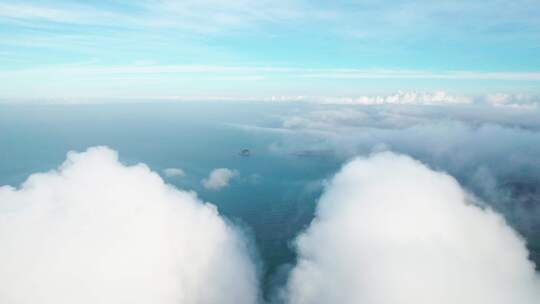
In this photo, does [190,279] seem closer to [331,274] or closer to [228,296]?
[228,296]

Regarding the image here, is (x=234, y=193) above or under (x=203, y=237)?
under

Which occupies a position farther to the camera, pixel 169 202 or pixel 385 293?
pixel 169 202

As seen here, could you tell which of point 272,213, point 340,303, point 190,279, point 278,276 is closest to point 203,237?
point 190,279

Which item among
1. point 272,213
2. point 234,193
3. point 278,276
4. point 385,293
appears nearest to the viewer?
point 385,293

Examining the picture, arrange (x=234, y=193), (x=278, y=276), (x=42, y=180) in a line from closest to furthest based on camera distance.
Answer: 1. (x=42, y=180)
2. (x=278, y=276)
3. (x=234, y=193)

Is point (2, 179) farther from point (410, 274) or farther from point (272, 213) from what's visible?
point (410, 274)

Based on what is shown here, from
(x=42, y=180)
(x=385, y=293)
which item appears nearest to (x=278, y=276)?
(x=385, y=293)

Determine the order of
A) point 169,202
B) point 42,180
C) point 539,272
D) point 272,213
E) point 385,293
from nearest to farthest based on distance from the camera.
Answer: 1. point 385,293
2. point 42,180
3. point 169,202
4. point 539,272
5. point 272,213

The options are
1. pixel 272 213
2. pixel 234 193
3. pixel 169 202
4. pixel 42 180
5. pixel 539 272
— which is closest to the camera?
pixel 42 180

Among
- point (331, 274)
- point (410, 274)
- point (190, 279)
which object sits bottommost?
point (190, 279)
